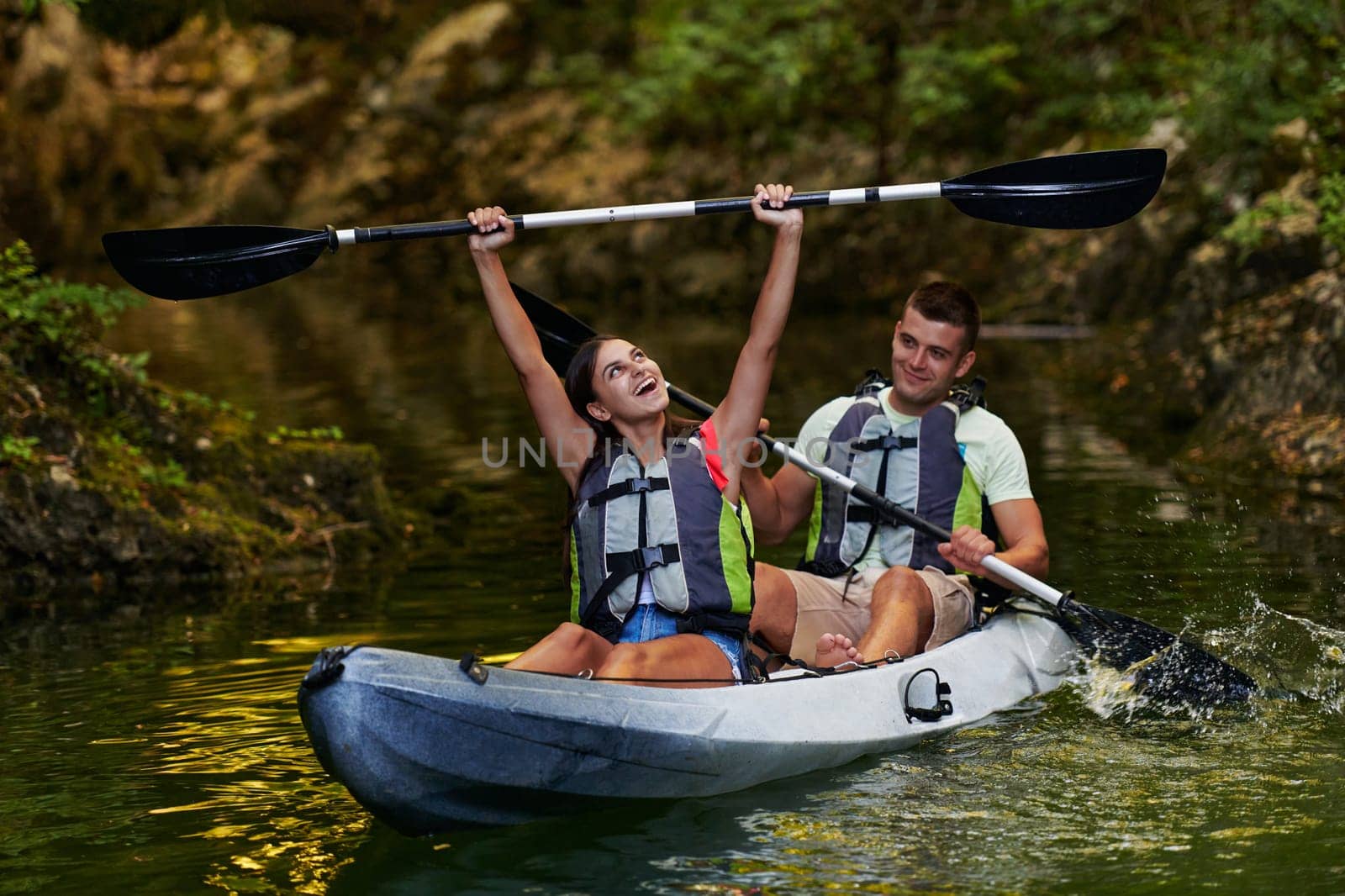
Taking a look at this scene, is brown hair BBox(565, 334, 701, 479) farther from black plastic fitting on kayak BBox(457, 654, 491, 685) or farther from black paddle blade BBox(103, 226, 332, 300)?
black paddle blade BBox(103, 226, 332, 300)

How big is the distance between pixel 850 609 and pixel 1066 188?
4.73ft

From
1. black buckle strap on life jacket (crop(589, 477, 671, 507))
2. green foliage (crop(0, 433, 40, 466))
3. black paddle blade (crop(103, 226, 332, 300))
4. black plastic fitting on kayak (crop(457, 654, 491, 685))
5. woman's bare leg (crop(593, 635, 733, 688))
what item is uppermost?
black paddle blade (crop(103, 226, 332, 300))

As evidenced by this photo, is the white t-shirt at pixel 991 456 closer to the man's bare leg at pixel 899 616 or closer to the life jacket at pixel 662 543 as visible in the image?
the man's bare leg at pixel 899 616

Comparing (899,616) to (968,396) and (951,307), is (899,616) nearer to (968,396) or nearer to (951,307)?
(968,396)

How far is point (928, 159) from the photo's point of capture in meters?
19.1

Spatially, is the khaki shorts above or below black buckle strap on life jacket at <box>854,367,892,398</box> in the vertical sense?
Answer: below

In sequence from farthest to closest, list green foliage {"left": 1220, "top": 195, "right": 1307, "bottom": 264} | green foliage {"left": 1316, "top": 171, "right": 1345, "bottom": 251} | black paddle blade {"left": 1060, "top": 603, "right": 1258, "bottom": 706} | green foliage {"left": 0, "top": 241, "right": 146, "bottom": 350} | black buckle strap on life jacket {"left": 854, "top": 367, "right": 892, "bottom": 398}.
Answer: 1. green foliage {"left": 1220, "top": 195, "right": 1307, "bottom": 264}
2. green foliage {"left": 1316, "top": 171, "right": 1345, "bottom": 251}
3. green foliage {"left": 0, "top": 241, "right": 146, "bottom": 350}
4. black buckle strap on life jacket {"left": 854, "top": 367, "right": 892, "bottom": 398}
5. black paddle blade {"left": 1060, "top": 603, "right": 1258, "bottom": 706}

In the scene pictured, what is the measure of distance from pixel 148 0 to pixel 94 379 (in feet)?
6.14

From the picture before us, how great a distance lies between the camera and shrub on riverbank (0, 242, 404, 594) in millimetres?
6949

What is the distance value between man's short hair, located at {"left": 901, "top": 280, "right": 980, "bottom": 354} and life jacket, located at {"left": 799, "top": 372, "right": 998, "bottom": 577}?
16 cm

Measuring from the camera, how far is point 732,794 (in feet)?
13.2

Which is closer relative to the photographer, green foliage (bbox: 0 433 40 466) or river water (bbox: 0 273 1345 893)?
river water (bbox: 0 273 1345 893)

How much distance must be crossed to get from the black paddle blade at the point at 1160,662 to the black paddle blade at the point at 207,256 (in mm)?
2534

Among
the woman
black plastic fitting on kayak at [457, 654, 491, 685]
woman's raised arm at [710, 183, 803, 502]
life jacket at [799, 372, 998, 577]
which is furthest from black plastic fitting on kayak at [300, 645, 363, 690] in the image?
life jacket at [799, 372, 998, 577]
